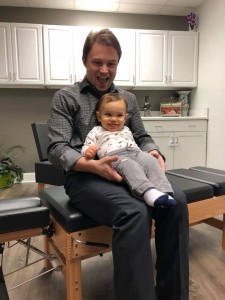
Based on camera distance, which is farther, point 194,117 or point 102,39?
point 194,117

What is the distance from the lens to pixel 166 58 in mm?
3340

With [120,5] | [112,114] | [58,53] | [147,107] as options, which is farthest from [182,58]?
[112,114]

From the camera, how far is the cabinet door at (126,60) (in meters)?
3.22

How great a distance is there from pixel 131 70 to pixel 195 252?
2396 mm

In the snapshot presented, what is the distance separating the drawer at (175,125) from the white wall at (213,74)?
117mm

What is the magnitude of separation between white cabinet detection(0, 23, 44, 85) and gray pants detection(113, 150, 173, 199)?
2491mm

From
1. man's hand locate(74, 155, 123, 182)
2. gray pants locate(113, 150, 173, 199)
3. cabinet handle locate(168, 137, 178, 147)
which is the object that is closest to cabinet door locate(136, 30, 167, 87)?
cabinet handle locate(168, 137, 178, 147)

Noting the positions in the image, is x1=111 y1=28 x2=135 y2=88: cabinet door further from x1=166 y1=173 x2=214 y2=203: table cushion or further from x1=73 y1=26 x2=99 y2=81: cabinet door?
A: x1=166 y1=173 x2=214 y2=203: table cushion

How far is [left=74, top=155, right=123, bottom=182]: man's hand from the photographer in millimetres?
930

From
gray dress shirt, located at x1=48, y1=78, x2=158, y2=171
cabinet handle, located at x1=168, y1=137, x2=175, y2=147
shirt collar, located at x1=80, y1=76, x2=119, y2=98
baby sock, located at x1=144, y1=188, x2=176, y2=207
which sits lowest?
cabinet handle, located at x1=168, y1=137, x2=175, y2=147

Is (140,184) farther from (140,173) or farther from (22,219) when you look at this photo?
(22,219)

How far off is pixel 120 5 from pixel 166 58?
2.89 ft

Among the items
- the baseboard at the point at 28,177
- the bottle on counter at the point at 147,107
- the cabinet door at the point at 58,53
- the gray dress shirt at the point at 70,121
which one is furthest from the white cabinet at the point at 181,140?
the gray dress shirt at the point at 70,121

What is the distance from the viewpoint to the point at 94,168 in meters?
0.95
